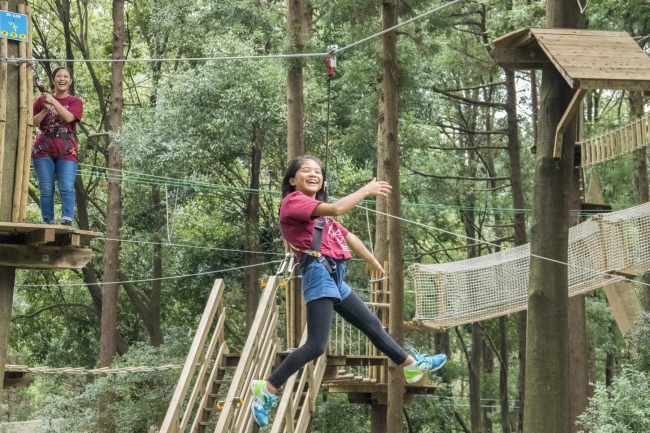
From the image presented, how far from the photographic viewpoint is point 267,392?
4.62 m

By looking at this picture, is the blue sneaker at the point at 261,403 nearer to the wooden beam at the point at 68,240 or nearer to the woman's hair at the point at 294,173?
the woman's hair at the point at 294,173

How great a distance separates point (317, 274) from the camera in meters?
4.37

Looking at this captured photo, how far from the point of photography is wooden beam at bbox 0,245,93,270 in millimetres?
6859

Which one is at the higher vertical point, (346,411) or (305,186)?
(305,186)

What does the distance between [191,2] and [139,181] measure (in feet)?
12.0


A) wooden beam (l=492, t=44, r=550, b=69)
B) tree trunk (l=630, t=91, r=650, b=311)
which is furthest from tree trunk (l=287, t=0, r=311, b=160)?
tree trunk (l=630, t=91, r=650, b=311)

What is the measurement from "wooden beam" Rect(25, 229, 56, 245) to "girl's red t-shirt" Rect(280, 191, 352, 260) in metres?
2.62

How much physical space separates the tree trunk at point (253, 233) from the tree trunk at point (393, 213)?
3.97 meters

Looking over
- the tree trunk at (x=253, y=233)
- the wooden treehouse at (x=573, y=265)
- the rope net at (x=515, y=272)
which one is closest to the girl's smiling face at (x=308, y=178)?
the wooden treehouse at (x=573, y=265)

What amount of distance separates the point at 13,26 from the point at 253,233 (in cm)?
1063

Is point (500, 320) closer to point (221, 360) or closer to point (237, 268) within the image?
point (237, 268)

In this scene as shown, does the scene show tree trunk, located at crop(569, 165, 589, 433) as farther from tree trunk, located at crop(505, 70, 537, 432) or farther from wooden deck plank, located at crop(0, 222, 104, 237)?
wooden deck plank, located at crop(0, 222, 104, 237)

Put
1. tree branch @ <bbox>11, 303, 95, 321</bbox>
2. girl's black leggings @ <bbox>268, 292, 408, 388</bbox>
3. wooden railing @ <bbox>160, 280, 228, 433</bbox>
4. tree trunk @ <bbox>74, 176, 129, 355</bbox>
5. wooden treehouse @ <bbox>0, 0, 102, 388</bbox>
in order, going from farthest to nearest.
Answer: tree branch @ <bbox>11, 303, 95, 321</bbox> → tree trunk @ <bbox>74, 176, 129, 355</bbox> → wooden treehouse @ <bbox>0, 0, 102, 388</bbox> → wooden railing @ <bbox>160, 280, 228, 433</bbox> → girl's black leggings @ <bbox>268, 292, 408, 388</bbox>

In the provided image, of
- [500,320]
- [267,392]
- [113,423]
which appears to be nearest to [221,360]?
[267,392]
